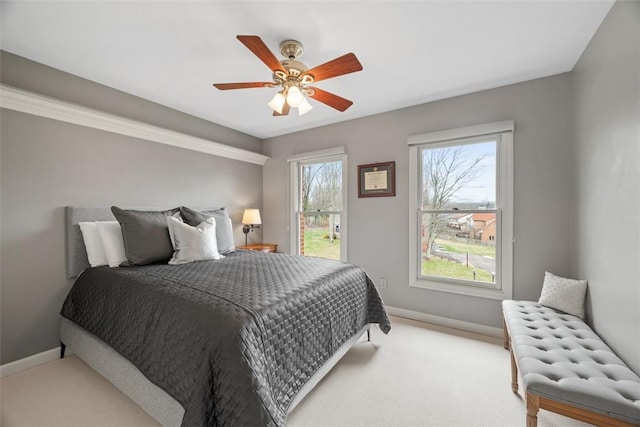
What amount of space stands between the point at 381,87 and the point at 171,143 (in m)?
2.44

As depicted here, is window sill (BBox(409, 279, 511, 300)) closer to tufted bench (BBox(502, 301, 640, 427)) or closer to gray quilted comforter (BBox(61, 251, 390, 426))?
tufted bench (BBox(502, 301, 640, 427))

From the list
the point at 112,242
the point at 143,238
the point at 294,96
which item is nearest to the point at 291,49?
the point at 294,96

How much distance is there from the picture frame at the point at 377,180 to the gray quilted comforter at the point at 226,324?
1.33 m

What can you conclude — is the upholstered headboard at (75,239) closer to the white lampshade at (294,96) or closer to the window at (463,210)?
the white lampshade at (294,96)

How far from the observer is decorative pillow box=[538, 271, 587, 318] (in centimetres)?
194

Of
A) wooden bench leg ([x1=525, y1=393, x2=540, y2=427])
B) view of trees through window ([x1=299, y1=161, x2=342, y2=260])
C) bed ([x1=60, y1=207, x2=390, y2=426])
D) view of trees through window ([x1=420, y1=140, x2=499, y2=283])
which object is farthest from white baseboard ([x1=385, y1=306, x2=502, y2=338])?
wooden bench leg ([x1=525, y1=393, x2=540, y2=427])

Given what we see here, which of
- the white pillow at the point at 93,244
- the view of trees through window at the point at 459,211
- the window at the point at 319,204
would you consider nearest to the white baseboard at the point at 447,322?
the view of trees through window at the point at 459,211

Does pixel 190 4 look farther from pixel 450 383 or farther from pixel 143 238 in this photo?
pixel 450 383

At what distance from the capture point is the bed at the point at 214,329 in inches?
44.1

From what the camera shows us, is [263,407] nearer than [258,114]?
Yes

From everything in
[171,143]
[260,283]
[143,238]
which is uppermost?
[171,143]

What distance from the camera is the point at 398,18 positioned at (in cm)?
168

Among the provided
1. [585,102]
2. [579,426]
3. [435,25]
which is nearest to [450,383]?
[579,426]

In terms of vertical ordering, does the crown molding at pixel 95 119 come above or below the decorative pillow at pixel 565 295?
above
